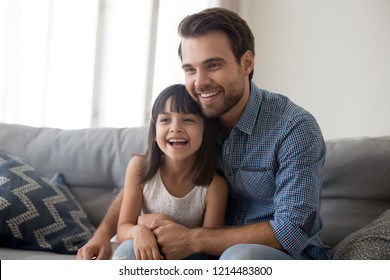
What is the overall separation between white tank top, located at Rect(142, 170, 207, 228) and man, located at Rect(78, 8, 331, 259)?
3.1 inches

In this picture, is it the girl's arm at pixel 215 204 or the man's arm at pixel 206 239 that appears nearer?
the man's arm at pixel 206 239

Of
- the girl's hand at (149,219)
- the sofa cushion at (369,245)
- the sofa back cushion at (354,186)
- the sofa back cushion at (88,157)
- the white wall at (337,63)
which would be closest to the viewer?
the sofa cushion at (369,245)

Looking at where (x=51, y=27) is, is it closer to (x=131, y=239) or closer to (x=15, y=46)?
(x=15, y=46)

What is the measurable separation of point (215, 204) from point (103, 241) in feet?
0.89

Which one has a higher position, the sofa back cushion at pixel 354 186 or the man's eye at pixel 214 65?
the man's eye at pixel 214 65

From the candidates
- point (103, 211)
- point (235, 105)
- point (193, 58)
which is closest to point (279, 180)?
point (235, 105)

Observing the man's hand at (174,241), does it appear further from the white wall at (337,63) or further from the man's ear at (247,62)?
the white wall at (337,63)

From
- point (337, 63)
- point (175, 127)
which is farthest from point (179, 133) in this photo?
point (337, 63)

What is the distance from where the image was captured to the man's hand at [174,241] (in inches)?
41.1

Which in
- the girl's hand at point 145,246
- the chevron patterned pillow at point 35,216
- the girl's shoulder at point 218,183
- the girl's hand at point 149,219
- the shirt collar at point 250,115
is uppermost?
the shirt collar at point 250,115

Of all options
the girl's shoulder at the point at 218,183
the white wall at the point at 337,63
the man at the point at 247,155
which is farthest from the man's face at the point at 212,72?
the white wall at the point at 337,63

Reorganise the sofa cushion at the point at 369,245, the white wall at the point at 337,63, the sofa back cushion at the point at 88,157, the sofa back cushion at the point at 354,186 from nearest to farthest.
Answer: the sofa cushion at the point at 369,245 < the sofa back cushion at the point at 354,186 < the sofa back cushion at the point at 88,157 < the white wall at the point at 337,63

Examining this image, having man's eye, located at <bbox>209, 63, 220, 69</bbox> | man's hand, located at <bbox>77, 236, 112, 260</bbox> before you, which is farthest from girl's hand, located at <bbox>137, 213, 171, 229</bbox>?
man's eye, located at <bbox>209, 63, 220, 69</bbox>

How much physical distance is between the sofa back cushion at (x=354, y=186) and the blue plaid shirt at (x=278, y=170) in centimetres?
23
